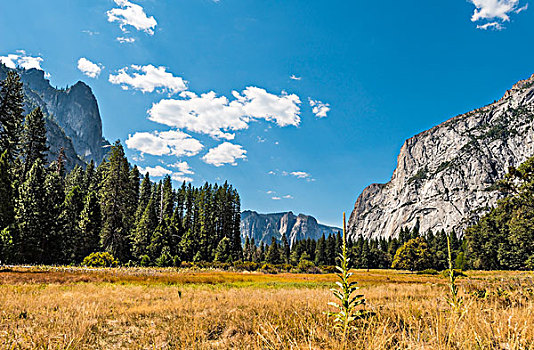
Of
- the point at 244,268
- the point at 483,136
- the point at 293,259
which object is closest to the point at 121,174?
the point at 244,268

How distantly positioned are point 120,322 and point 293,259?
104m

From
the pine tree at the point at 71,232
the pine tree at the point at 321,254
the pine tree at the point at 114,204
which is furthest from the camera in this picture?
the pine tree at the point at 321,254

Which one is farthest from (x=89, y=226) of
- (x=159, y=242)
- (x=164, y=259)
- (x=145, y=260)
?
(x=164, y=259)

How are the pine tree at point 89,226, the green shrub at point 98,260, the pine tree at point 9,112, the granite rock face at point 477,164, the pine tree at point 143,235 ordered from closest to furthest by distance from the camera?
the pine tree at point 9,112 < the green shrub at point 98,260 < the pine tree at point 89,226 < the pine tree at point 143,235 < the granite rock face at point 477,164

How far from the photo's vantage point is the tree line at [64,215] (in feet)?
128

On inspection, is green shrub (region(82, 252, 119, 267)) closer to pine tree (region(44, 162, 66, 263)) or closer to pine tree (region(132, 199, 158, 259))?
pine tree (region(44, 162, 66, 263))

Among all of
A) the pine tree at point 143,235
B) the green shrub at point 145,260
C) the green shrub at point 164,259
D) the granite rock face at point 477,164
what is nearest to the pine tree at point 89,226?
the pine tree at point 143,235

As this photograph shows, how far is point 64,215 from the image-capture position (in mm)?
48844

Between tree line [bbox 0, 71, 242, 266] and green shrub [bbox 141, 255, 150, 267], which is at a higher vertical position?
tree line [bbox 0, 71, 242, 266]

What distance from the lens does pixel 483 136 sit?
18400 centimetres

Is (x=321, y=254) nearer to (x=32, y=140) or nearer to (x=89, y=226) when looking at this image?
(x=89, y=226)

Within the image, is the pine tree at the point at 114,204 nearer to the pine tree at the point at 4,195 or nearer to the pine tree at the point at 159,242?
the pine tree at the point at 159,242

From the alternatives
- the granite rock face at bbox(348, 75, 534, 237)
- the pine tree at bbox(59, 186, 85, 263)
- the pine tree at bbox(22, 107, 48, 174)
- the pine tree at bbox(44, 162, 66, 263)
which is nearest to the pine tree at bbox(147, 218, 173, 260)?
the pine tree at bbox(59, 186, 85, 263)

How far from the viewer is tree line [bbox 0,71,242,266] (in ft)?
128
